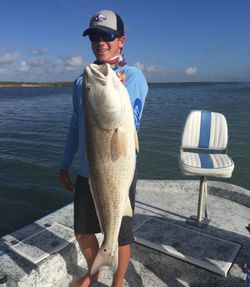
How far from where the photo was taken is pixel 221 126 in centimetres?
502

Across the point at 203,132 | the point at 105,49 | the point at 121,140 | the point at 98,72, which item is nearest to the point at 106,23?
the point at 105,49

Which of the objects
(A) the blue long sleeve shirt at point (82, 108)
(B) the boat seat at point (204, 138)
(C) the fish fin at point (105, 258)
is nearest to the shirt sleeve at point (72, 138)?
(A) the blue long sleeve shirt at point (82, 108)

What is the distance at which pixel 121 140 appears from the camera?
7.57 ft

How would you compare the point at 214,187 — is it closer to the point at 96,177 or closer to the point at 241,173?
the point at 96,177

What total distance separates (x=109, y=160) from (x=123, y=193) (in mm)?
312

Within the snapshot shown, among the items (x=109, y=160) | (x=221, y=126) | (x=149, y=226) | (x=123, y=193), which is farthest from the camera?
(x=221, y=126)

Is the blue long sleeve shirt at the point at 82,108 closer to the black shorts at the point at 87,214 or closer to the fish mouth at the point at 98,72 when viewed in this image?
the black shorts at the point at 87,214

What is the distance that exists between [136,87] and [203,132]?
102 inches

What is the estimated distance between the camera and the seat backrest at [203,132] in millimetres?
5055

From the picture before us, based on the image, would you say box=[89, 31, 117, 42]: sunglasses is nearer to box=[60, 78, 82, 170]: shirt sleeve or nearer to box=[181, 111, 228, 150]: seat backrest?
box=[60, 78, 82, 170]: shirt sleeve

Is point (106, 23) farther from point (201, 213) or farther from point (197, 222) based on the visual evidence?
point (197, 222)

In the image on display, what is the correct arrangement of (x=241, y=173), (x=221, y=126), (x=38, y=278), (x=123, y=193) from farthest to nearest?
(x=241, y=173) → (x=221, y=126) → (x=38, y=278) → (x=123, y=193)

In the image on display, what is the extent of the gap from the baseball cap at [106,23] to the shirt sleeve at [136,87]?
0.34 m

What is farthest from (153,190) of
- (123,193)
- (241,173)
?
(241,173)
